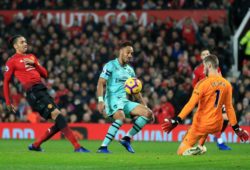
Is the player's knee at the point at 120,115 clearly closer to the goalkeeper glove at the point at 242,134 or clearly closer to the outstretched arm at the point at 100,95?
the outstretched arm at the point at 100,95

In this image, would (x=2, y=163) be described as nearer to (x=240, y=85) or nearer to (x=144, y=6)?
(x=240, y=85)

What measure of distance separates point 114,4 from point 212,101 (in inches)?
572

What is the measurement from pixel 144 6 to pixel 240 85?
18.4ft

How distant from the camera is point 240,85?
2338 cm

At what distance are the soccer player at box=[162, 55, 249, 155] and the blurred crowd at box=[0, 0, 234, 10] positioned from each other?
13.5 metres

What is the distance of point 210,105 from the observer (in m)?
13.9

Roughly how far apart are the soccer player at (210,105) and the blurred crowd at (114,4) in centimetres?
1346

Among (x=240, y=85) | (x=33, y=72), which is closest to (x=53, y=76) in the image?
(x=240, y=85)

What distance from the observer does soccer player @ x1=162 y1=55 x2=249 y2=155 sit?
44.8 ft

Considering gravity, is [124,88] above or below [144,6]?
below

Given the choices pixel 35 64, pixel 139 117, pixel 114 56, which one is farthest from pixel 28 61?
pixel 114 56

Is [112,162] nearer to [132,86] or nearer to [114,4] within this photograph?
[132,86]

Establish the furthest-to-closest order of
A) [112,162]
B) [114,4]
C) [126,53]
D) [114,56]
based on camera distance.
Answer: [114,4], [114,56], [126,53], [112,162]

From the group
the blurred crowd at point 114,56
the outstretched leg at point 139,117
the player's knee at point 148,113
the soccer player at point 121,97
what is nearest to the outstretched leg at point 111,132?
the soccer player at point 121,97
